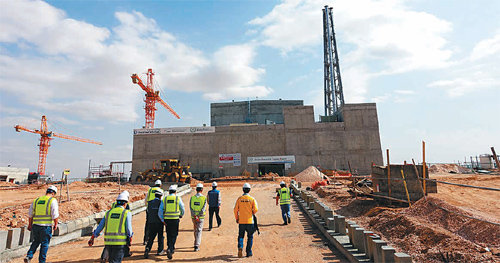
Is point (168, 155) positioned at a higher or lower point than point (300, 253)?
higher

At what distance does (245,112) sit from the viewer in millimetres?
61500

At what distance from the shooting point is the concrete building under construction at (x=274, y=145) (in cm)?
3984

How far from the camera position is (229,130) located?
1625 inches

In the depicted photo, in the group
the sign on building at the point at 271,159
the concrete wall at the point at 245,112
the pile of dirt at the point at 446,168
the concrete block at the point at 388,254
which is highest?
the concrete wall at the point at 245,112

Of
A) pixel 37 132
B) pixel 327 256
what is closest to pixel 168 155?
pixel 327 256

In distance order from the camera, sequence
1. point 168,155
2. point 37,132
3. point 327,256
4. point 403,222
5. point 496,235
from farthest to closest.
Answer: point 37,132
point 168,155
point 403,222
point 327,256
point 496,235

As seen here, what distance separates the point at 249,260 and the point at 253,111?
182ft

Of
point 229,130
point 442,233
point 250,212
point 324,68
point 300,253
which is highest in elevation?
point 324,68

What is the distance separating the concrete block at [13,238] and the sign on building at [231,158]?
1336 inches

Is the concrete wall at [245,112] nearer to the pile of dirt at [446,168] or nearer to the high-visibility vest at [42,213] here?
the pile of dirt at [446,168]

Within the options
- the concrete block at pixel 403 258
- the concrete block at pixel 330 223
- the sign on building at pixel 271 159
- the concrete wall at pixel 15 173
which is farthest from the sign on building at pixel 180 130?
the concrete block at pixel 403 258

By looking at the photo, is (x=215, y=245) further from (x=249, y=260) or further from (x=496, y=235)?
(x=496, y=235)

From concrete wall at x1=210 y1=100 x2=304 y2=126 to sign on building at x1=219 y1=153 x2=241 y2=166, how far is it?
2119 centimetres

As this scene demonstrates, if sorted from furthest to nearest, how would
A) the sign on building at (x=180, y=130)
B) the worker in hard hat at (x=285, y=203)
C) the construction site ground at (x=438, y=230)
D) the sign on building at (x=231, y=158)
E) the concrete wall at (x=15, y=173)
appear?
the concrete wall at (x=15, y=173)
the sign on building at (x=180, y=130)
the sign on building at (x=231, y=158)
the worker in hard hat at (x=285, y=203)
the construction site ground at (x=438, y=230)
